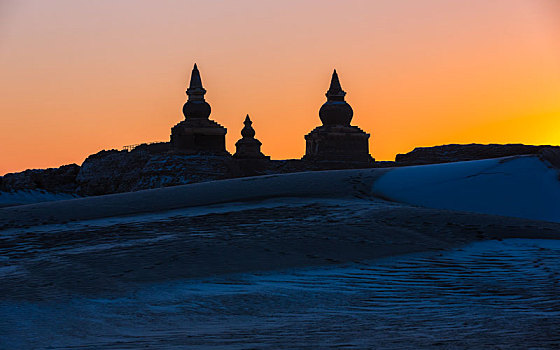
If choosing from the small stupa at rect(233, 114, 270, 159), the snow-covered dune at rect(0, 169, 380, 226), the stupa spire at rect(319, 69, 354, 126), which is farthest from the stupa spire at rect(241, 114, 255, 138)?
the snow-covered dune at rect(0, 169, 380, 226)

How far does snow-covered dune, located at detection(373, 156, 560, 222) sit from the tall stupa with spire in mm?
18332

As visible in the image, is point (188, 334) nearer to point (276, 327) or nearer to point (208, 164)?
point (276, 327)

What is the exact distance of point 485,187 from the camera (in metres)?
9.76

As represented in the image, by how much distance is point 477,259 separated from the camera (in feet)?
19.4

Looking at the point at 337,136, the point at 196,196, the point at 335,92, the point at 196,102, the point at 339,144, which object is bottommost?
the point at 196,196

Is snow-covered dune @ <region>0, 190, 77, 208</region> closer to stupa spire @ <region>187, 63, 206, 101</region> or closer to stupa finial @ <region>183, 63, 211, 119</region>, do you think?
stupa finial @ <region>183, 63, 211, 119</region>

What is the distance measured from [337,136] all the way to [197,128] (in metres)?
5.29

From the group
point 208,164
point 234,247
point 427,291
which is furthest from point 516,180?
point 208,164

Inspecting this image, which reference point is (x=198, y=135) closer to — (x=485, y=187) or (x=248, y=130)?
(x=248, y=130)

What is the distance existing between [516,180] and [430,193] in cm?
126

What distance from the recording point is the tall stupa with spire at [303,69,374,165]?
29250mm

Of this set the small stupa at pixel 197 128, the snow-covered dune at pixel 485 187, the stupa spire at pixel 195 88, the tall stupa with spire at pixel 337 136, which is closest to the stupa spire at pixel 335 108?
the tall stupa with spire at pixel 337 136

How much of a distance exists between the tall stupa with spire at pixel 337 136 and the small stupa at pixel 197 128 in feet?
11.6

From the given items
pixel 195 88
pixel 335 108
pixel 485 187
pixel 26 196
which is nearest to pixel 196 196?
pixel 485 187
